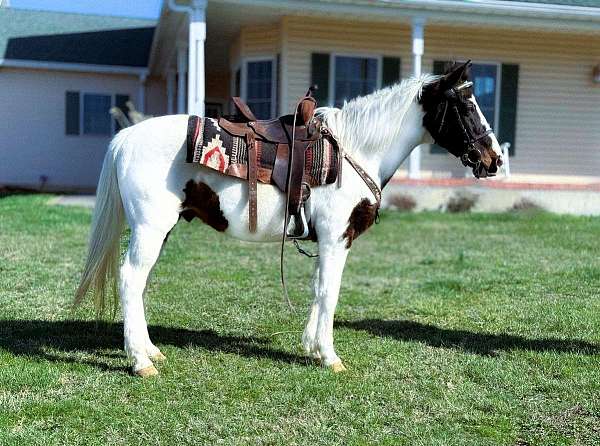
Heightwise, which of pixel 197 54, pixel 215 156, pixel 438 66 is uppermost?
pixel 438 66

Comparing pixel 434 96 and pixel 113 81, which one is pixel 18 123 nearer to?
pixel 113 81

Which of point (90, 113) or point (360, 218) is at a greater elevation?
point (90, 113)

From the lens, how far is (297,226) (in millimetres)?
3766

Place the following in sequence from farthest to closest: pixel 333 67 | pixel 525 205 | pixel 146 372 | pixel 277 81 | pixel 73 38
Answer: pixel 73 38, pixel 277 81, pixel 333 67, pixel 525 205, pixel 146 372

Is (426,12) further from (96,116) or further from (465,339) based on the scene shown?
(96,116)

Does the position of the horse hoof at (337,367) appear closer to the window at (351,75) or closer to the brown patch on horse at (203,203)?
the brown patch on horse at (203,203)

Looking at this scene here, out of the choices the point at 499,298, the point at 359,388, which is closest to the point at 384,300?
the point at 499,298

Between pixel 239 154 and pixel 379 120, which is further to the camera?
pixel 379 120

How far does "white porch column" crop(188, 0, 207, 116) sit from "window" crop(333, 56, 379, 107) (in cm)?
282

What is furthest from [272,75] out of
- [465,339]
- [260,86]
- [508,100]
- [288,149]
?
[288,149]

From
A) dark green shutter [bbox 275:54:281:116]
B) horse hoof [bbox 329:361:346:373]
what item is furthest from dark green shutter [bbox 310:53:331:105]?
horse hoof [bbox 329:361:346:373]

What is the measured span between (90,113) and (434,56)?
9.64 meters

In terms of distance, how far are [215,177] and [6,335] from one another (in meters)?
1.90

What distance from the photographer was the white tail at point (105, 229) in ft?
12.2
